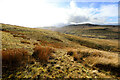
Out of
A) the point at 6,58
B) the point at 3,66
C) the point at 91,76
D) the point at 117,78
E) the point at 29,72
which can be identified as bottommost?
the point at 117,78

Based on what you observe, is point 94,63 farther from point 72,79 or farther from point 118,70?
point 72,79

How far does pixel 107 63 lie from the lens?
484 centimetres

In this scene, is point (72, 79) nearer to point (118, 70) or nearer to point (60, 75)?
point (60, 75)

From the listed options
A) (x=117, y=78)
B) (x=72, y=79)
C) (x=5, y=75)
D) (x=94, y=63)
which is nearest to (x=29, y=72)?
(x=5, y=75)

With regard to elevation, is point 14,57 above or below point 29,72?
above

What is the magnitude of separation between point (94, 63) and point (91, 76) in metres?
1.71

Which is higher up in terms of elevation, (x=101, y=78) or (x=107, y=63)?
(x=107, y=63)

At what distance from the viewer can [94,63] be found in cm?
500

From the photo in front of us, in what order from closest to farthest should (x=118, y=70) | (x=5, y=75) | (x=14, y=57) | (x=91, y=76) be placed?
(x=5, y=75) < (x=91, y=76) < (x=14, y=57) < (x=118, y=70)

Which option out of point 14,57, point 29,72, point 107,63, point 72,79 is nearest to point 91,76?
point 72,79

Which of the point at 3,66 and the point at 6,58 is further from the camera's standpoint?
the point at 6,58

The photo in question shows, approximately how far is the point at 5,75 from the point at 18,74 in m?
0.56

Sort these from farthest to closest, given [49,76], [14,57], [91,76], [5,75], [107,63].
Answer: [107,63]
[14,57]
[91,76]
[49,76]
[5,75]

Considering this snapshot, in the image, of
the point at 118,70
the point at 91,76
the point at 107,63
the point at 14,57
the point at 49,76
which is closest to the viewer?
the point at 49,76
